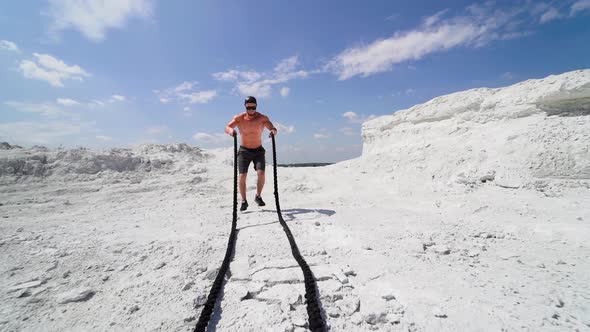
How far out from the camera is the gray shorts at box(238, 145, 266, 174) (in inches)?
200

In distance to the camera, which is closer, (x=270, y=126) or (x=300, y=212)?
(x=300, y=212)

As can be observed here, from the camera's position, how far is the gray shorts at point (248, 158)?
16.7ft

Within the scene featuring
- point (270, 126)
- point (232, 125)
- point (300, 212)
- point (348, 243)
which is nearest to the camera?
point (348, 243)

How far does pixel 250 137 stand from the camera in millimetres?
5121

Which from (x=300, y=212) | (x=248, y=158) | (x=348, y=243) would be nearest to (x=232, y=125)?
(x=248, y=158)

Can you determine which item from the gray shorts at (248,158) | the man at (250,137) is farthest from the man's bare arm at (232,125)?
the gray shorts at (248,158)

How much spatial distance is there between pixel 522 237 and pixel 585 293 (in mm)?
1351

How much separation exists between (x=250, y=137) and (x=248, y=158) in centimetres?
44

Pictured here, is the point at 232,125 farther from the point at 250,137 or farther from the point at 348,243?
the point at 348,243

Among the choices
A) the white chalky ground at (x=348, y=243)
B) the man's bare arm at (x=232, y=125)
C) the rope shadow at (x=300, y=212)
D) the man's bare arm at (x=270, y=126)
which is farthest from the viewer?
the man's bare arm at (x=270, y=126)

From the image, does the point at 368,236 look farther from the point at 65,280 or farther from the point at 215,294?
the point at 65,280

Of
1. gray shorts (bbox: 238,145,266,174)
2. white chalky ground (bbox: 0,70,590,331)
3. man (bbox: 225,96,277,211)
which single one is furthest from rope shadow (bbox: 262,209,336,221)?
gray shorts (bbox: 238,145,266,174)

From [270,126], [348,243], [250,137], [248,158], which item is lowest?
[348,243]

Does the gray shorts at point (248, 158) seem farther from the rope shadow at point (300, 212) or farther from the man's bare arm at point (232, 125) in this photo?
the rope shadow at point (300, 212)
